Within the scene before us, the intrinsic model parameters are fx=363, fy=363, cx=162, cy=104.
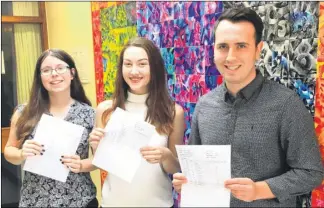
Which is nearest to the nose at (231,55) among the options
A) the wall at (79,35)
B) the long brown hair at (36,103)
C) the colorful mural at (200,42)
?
the colorful mural at (200,42)

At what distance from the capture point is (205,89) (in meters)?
2.16

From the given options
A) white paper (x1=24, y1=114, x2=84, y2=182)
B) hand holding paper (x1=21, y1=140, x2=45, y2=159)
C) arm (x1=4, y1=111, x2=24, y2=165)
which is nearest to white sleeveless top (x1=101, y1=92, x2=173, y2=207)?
white paper (x1=24, y1=114, x2=84, y2=182)

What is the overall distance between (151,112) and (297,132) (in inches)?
28.2

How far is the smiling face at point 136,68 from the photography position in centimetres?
172

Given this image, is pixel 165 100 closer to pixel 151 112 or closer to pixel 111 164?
pixel 151 112

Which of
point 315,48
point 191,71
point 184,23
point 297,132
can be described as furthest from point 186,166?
point 184,23

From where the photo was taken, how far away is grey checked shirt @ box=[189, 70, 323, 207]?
4.31 feet

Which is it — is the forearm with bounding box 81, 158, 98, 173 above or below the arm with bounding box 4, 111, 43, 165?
below

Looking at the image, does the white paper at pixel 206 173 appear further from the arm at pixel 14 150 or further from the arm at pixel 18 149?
the arm at pixel 14 150

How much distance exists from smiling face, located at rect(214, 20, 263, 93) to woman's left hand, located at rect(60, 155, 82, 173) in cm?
87

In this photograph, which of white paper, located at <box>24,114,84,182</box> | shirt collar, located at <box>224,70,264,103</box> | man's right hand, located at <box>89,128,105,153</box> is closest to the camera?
shirt collar, located at <box>224,70,264,103</box>

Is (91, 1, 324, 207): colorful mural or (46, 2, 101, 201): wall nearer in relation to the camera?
(91, 1, 324, 207): colorful mural

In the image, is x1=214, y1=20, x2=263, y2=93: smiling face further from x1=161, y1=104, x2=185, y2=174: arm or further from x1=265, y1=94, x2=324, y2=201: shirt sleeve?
x1=161, y1=104, x2=185, y2=174: arm

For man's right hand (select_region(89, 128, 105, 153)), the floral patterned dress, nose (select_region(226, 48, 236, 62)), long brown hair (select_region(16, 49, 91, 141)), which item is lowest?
the floral patterned dress
